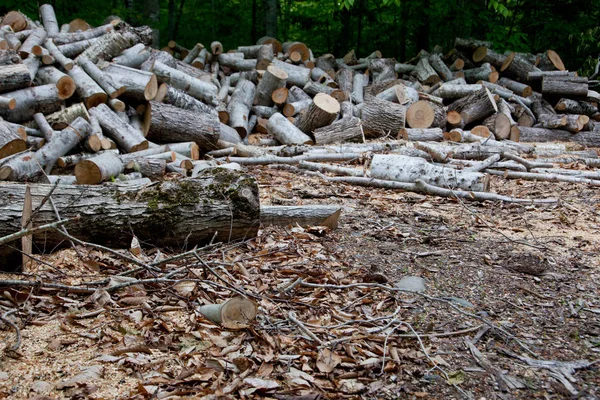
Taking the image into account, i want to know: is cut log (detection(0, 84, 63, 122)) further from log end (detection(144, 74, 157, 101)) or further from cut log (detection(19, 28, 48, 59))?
log end (detection(144, 74, 157, 101))

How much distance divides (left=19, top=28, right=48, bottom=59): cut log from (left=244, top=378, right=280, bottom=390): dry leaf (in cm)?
765

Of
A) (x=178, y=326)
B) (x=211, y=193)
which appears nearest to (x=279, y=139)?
(x=211, y=193)

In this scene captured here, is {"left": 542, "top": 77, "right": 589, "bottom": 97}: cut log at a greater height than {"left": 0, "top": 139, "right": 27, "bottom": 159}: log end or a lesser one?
greater

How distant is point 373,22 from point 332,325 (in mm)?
15992

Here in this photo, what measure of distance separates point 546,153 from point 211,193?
6973mm

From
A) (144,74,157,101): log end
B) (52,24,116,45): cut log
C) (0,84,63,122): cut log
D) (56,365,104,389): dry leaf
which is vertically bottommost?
(56,365,104,389): dry leaf

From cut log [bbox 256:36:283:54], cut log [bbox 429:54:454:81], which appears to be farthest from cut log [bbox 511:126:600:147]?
cut log [bbox 256:36:283:54]

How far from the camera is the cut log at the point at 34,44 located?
27.1 feet

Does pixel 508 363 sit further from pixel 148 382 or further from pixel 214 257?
pixel 214 257

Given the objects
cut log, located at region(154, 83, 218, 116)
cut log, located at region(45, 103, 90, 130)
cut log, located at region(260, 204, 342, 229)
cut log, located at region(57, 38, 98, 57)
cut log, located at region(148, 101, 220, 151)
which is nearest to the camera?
cut log, located at region(260, 204, 342, 229)

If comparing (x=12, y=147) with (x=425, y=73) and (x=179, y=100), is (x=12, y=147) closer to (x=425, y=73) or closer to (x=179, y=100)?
(x=179, y=100)

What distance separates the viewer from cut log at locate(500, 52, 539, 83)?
1244 centimetres

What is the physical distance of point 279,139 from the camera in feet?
30.6

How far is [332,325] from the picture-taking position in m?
3.07
